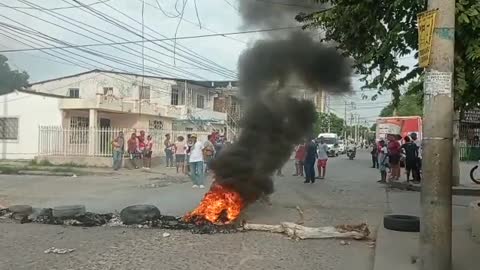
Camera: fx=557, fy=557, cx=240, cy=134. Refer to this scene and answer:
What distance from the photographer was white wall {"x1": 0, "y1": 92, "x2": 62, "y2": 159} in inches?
1033

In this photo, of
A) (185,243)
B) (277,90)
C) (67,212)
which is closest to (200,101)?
(277,90)

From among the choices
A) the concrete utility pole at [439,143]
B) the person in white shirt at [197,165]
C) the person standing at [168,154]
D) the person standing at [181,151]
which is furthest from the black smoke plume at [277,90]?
the person standing at [168,154]

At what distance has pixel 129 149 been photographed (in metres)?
22.7

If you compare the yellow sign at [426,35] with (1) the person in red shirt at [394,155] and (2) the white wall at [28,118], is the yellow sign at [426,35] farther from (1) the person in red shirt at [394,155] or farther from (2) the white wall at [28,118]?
(2) the white wall at [28,118]

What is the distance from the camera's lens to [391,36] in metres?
6.59

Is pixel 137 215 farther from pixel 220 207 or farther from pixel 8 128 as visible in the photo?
pixel 8 128

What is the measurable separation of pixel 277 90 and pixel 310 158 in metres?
5.68

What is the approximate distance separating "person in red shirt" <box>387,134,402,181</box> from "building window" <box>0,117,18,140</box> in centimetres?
1816

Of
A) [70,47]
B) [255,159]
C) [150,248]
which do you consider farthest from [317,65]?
[70,47]

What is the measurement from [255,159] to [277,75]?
6.13 ft

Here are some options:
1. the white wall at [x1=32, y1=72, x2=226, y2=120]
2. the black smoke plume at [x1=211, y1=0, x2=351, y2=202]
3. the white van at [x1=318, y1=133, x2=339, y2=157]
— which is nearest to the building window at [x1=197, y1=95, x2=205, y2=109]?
the white wall at [x1=32, y1=72, x2=226, y2=120]

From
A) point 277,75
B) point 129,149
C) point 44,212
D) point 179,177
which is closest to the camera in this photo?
point 44,212

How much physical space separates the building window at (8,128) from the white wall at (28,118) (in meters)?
0.22

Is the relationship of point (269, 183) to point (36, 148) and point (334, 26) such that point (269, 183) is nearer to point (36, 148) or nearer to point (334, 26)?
point (334, 26)
